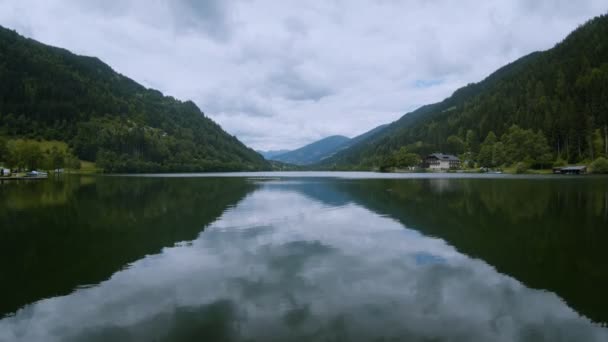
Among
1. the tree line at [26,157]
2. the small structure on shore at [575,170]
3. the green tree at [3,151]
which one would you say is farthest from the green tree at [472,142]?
the green tree at [3,151]

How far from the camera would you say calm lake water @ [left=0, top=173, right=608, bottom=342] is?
8.46 meters

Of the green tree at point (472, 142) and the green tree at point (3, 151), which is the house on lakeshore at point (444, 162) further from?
the green tree at point (3, 151)

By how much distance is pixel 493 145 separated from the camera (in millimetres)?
156250

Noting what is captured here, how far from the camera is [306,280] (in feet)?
39.9

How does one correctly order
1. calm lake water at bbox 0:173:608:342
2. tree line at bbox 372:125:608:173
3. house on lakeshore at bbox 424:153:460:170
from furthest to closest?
1. house on lakeshore at bbox 424:153:460:170
2. tree line at bbox 372:125:608:173
3. calm lake water at bbox 0:173:608:342

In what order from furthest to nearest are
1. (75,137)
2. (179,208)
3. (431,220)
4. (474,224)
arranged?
(75,137)
(179,208)
(431,220)
(474,224)

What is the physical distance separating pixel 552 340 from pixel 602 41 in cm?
22287

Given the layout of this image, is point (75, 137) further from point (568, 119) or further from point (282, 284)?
point (568, 119)

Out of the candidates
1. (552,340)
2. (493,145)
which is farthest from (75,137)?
(552,340)

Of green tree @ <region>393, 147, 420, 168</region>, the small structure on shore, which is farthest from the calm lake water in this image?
green tree @ <region>393, 147, 420, 168</region>

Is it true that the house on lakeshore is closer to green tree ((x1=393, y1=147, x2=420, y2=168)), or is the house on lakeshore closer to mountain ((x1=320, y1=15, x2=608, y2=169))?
mountain ((x1=320, y1=15, x2=608, y2=169))

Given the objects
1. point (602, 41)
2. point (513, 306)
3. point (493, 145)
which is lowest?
point (513, 306)

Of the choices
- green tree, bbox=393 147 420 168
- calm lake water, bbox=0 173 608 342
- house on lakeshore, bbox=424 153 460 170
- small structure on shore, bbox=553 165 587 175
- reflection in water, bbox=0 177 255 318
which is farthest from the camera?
house on lakeshore, bbox=424 153 460 170

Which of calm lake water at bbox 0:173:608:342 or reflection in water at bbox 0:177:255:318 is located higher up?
reflection in water at bbox 0:177:255:318
